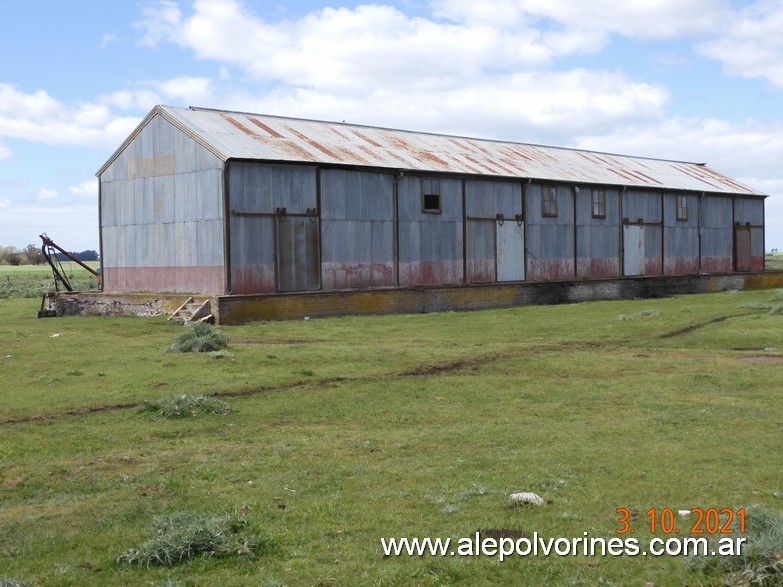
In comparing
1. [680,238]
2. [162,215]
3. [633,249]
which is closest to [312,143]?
[162,215]

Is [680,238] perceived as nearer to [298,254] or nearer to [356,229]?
[356,229]

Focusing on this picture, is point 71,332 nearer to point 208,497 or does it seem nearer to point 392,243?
point 392,243

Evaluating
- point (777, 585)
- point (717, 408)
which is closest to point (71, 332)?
point (717, 408)

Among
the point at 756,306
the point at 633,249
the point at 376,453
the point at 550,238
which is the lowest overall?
the point at 376,453

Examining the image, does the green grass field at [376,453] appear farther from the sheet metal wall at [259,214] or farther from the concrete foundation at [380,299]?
the sheet metal wall at [259,214]

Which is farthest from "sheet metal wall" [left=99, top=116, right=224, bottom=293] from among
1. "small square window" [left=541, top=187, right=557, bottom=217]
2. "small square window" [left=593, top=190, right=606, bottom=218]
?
"small square window" [left=593, top=190, right=606, bottom=218]

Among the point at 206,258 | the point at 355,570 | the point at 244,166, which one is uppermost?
the point at 244,166

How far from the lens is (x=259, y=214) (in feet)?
105

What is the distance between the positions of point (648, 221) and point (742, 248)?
9223mm

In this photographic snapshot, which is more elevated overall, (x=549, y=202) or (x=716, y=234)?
(x=549, y=202)

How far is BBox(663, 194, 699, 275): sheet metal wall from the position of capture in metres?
48.9

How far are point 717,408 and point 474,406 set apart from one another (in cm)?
365

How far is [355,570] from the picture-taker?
7145 millimetres

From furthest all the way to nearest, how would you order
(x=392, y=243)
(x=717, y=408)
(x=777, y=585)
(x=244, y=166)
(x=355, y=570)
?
(x=392, y=243), (x=244, y=166), (x=717, y=408), (x=355, y=570), (x=777, y=585)
